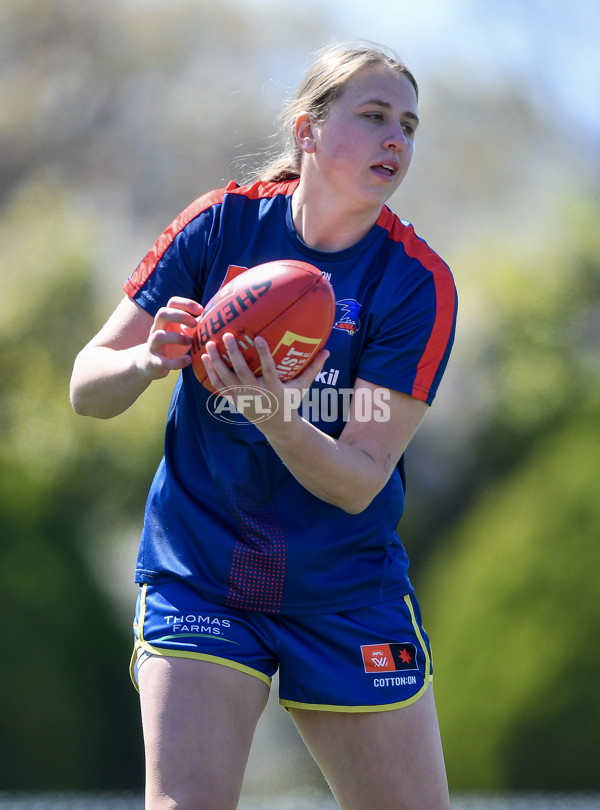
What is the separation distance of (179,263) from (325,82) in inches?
20.9

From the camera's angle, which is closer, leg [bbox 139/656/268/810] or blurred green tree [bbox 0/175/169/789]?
leg [bbox 139/656/268/810]

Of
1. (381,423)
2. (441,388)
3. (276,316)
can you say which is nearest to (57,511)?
(441,388)

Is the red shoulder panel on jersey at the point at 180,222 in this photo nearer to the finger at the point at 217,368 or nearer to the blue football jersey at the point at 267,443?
the blue football jersey at the point at 267,443

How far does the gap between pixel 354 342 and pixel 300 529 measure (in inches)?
16.3

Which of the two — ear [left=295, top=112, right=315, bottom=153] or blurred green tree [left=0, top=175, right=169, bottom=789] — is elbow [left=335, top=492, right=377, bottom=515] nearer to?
ear [left=295, top=112, right=315, bottom=153]

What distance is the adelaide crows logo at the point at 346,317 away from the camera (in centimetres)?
212

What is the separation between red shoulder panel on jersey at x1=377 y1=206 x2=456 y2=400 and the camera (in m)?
2.12

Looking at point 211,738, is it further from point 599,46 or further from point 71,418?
point 599,46

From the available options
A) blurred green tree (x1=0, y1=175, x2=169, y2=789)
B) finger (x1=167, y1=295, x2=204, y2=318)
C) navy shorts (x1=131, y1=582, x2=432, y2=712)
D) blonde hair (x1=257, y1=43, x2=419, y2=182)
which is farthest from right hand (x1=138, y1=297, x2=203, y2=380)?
blurred green tree (x1=0, y1=175, x2=169, y2=789)

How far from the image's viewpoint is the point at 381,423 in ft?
6.84

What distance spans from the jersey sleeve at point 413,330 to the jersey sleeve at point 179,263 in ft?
1.33

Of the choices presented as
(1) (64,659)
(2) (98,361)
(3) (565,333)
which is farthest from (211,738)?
(3) (565,333)

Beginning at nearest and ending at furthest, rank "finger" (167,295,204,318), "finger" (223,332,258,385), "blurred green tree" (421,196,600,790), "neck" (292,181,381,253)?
"finger" (223,332,258,385) → "finger" (167,295,204,318) → "neck" (292,181,381,253) → "blurred green tree" (421,196,600,790)

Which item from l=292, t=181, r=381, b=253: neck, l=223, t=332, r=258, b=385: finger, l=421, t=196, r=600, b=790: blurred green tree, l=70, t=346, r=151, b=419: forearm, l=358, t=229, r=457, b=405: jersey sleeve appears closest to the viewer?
l=223, t=332, r=258, b=385: finger
